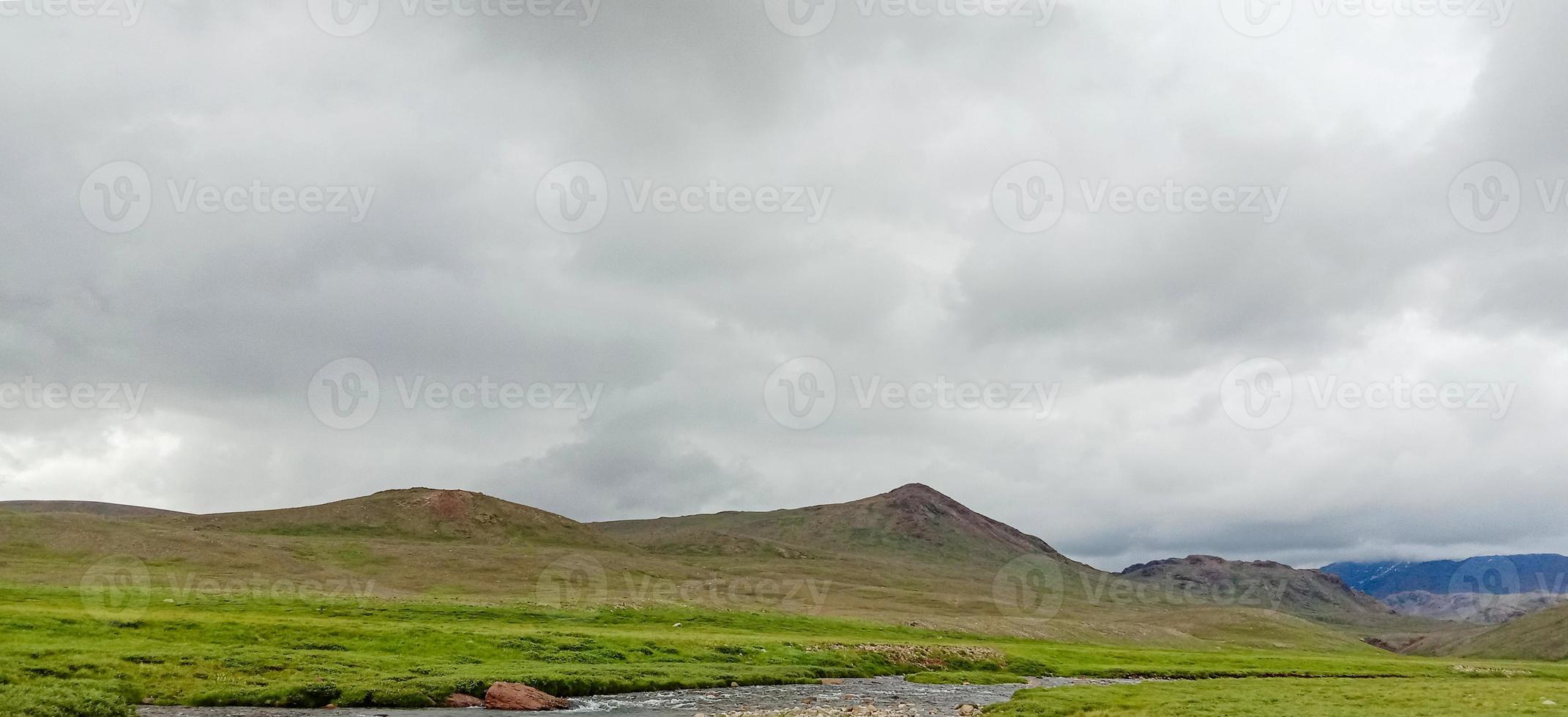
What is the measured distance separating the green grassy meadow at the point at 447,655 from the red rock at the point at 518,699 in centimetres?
182

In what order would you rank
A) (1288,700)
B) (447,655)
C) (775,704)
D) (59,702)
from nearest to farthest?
1. (59,702)
2. (775,704)
3. (1288,700)
4. (447,655)

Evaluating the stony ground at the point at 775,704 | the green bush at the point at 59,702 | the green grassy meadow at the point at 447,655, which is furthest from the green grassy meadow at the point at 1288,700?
the green bush at the point at 59,702

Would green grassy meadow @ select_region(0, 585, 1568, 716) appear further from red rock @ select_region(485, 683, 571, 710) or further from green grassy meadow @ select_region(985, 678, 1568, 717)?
red rock @ select_region(485, 683, 571, 710)

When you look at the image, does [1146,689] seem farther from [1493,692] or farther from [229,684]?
[229,684]

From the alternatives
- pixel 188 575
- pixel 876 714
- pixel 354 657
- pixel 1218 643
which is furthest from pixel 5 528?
pixel 1218 643

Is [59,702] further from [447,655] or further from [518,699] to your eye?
[447,655]

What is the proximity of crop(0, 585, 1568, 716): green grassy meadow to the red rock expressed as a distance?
1824mm

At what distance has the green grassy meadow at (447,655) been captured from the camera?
44438 mm

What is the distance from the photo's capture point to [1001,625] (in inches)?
5172

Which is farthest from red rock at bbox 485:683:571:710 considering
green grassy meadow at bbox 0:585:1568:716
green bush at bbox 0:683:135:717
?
green bush at bbox 0:683:135:717

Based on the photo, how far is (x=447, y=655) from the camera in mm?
59625

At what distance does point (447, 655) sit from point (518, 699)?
639 inches

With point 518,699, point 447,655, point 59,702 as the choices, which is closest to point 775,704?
point 518,699

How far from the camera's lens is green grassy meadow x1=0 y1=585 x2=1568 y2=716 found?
44.4 meters
